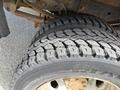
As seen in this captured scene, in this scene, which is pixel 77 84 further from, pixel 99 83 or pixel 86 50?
pixel 86 50

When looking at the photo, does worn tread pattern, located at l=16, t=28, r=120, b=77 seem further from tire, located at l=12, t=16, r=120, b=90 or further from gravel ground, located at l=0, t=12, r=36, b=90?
gravel ground, located at l=0, t=12, r=36, b=90

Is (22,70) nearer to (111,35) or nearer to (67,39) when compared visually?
(67,39)

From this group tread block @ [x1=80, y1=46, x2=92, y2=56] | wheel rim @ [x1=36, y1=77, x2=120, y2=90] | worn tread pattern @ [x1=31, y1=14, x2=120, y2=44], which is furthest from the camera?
worn tread pattern @ [x1=31, y1=14, x2=120, y2=44]

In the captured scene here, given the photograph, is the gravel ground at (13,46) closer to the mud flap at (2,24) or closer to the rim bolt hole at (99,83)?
the mud flap at (2,24)

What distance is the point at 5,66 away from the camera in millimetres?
2631

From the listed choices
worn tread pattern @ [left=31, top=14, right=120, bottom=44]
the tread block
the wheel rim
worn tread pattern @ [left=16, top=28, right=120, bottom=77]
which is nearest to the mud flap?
worn tread pattern @ [left=31, top=14, right=120, bottom=44]

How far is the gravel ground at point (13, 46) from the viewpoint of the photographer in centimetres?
255

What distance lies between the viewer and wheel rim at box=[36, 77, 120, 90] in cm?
177

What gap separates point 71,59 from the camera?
161cm

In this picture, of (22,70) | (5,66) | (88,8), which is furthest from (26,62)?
(5,66)

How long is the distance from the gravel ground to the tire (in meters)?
0.73

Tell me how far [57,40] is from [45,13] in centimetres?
49

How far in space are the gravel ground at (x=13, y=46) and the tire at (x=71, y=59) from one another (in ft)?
2.38

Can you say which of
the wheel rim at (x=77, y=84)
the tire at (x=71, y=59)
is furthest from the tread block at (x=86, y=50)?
the wheel rim at (x=77, y=84)
